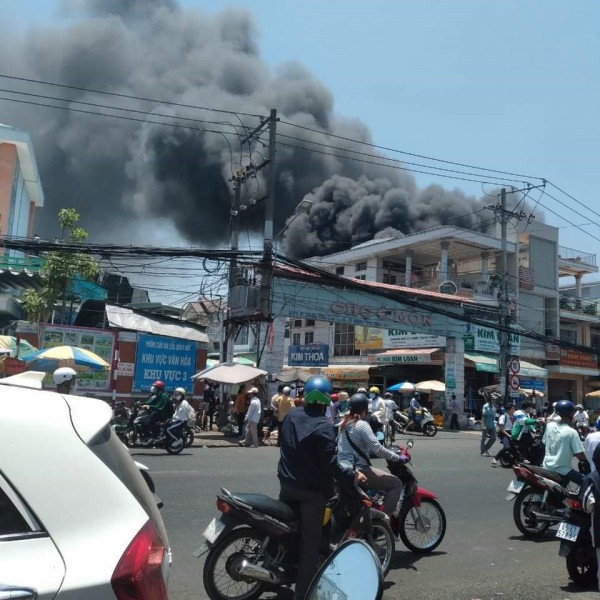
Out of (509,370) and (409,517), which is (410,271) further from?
(409,517)

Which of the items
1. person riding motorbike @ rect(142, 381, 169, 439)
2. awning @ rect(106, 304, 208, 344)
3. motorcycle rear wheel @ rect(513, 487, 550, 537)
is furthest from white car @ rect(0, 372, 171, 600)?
awning @ rect(106, 304, 208, 344)

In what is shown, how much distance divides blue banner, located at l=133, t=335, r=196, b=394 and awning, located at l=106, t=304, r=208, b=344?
0.91 ft

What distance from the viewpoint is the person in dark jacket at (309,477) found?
166 inches

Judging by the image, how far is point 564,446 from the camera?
6.77m

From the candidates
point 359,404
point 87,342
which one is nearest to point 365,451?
point 359,404

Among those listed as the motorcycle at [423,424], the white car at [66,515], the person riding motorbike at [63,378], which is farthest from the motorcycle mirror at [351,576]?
the motorcycle at [423,424]

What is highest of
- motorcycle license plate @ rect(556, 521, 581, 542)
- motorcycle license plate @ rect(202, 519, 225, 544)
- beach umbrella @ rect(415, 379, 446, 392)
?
beach umbrella @ rect(415, 379, 446, 392)

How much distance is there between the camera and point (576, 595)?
511 centimetres

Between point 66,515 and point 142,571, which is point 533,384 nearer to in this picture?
point 142,571

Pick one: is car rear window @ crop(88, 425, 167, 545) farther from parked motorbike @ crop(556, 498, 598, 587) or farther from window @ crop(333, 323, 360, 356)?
window @ crop(333, 323, 360, 356)

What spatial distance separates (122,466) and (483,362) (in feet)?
98.4

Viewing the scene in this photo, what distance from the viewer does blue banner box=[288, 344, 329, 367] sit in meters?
22.4

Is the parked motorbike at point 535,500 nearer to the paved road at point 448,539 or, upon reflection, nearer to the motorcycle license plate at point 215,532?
the paved road at point 448,539

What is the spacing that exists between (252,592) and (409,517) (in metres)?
2.05
